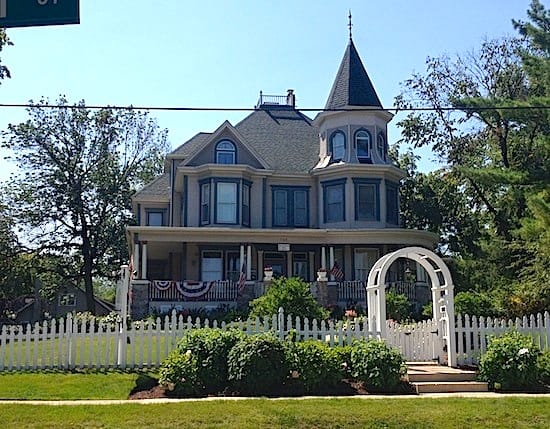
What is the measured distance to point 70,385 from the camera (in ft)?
41.2

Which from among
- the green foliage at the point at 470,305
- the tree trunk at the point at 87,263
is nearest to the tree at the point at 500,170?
the green foliage at the point at 470,305

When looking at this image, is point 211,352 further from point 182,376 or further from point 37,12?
point 37,12

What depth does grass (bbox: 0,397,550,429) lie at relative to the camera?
9359 millimetres

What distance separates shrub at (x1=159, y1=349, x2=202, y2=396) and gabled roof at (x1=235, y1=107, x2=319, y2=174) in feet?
67.9

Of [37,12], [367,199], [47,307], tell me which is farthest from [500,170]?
[47,307]

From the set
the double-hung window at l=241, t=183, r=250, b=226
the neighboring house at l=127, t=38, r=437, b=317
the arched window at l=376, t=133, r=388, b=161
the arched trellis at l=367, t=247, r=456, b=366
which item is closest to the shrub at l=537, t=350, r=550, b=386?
the arched trellis at l=367, t=247, r=456, b=366

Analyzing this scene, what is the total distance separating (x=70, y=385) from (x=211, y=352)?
2.71 metres

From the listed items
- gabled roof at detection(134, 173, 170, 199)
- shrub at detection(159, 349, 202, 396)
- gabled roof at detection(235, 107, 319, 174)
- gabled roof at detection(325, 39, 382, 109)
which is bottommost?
shrub at detection(159, 349, 202, 396)

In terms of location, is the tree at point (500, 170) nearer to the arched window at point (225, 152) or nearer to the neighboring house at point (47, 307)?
the arched window at point (225, 152)

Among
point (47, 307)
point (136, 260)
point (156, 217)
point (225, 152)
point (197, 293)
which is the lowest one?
point (47, 307)

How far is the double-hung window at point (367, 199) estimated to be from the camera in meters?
31.2

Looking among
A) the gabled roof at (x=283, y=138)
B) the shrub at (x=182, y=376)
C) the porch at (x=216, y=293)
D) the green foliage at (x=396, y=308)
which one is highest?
the gabled roof at (x=283, y=138)

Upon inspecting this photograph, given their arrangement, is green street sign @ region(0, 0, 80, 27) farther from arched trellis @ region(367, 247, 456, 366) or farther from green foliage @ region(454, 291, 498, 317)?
green foliage @ region(454, 291, 498, 317)

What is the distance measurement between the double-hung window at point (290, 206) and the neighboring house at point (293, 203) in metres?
0.05
